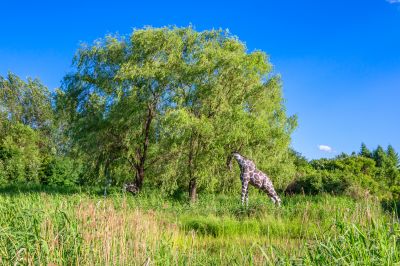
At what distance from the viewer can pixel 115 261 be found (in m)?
5.27

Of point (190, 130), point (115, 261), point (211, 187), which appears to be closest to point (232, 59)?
point (190, 130)

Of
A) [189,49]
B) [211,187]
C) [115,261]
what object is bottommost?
[115,261]

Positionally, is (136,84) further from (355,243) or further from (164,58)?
(355,243)

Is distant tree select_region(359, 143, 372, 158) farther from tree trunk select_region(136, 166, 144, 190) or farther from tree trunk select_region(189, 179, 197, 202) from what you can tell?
tree trunk select_region(136, 166, 144, 190)

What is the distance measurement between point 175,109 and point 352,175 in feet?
39.6

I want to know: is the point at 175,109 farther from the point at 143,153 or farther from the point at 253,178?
the point at 253,178

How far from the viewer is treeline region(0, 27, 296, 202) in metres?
17.5

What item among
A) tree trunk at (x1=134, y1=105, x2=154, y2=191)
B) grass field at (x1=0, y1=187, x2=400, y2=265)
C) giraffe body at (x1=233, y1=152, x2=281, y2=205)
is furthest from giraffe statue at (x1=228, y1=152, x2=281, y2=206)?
grass field at (x1=0, y1=187, x2=400, y2=265)

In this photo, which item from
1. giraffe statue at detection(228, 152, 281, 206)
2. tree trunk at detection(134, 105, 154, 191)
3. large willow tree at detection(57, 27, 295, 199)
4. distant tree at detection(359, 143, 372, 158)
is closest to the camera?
giraffe statue at detection(228, 152, 281, 206)

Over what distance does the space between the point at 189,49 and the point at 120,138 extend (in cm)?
465

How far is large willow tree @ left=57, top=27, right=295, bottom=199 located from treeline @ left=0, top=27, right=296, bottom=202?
41 mm

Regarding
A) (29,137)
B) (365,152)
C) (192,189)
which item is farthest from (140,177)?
(365,152)

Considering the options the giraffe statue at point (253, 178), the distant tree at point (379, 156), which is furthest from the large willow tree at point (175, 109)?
the distant tree at point (379, 156)

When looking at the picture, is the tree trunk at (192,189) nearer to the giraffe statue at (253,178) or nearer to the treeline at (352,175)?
the giraffe statue at (253,178)
